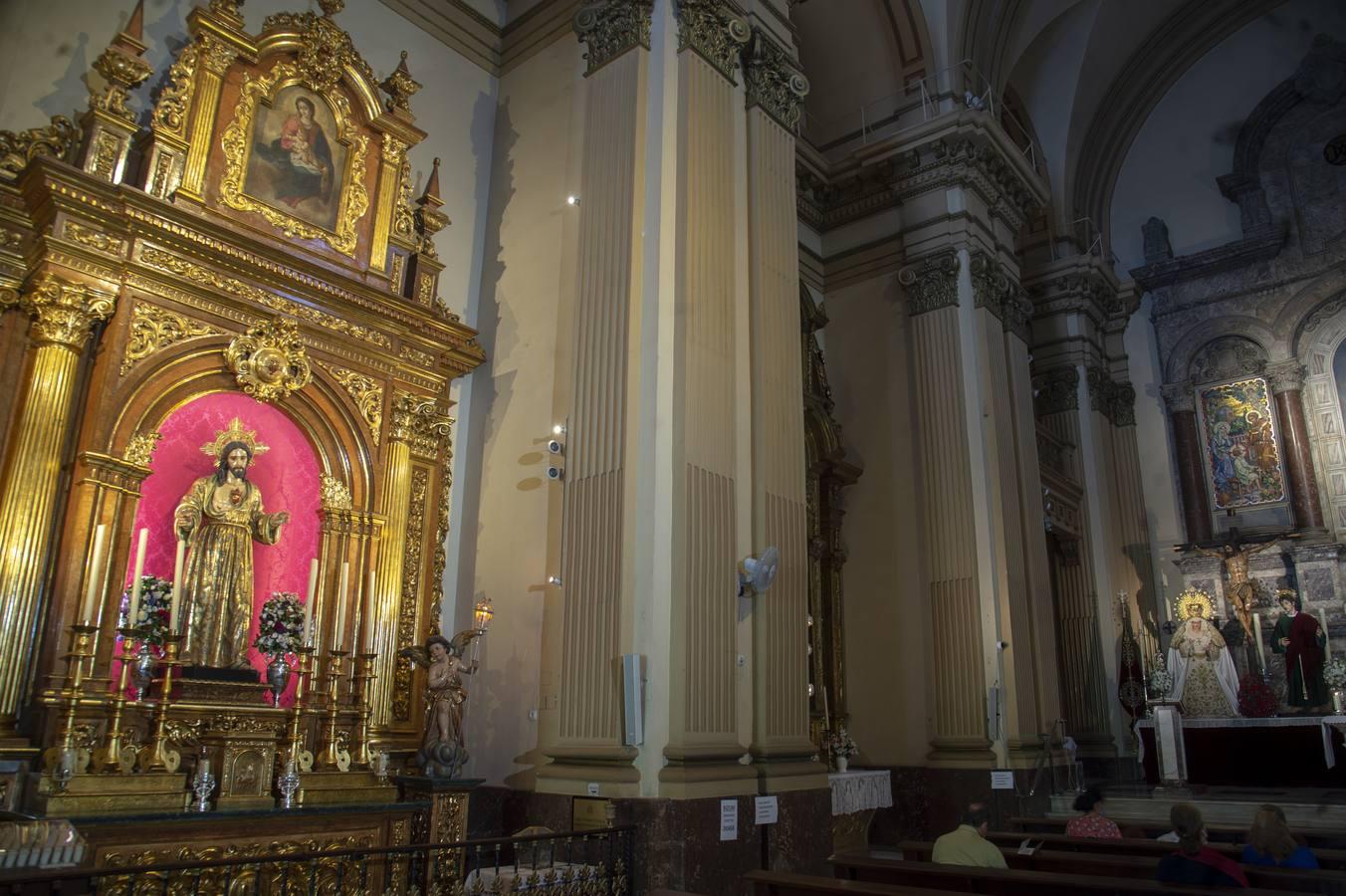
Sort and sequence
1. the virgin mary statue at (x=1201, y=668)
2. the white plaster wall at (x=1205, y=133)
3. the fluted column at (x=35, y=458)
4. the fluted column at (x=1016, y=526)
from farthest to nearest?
the white plaster wall at (x=1205, y=133) < the virgin mary statue at (x=1201, y=668) < the fluted column at (x=1016, y=526) < the fluted column at (x=35, y=458)

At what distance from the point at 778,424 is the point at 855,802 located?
4.22m

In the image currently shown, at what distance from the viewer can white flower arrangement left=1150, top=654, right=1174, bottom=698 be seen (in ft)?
45.6

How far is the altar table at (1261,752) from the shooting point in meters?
11.6

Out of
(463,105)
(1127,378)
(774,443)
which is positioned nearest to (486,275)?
(463,105)

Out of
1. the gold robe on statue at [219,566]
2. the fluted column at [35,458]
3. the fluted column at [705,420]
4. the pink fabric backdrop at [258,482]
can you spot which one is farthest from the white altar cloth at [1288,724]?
the fluted column at [35,458]

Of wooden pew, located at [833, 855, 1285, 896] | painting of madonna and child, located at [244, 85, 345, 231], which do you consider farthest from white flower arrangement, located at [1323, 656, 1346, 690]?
painting of madonna and child, located at [244, 85, 345, 231]

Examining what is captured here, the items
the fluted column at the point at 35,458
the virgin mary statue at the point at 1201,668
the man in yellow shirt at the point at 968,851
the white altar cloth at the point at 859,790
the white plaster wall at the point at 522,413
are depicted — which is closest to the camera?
the man in yellow shirt at the point at 968,851

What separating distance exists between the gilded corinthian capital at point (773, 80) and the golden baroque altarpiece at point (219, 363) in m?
3.25

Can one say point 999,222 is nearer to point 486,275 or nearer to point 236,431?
point 486,275

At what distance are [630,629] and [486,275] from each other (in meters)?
4.70

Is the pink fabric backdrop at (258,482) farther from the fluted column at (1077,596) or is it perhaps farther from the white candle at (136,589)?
the fluted column at (1077,596)

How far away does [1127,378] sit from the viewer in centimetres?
1808

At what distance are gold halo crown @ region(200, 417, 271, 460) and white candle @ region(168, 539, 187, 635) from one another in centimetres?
78

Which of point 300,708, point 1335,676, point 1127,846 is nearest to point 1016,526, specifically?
point 1127,846
